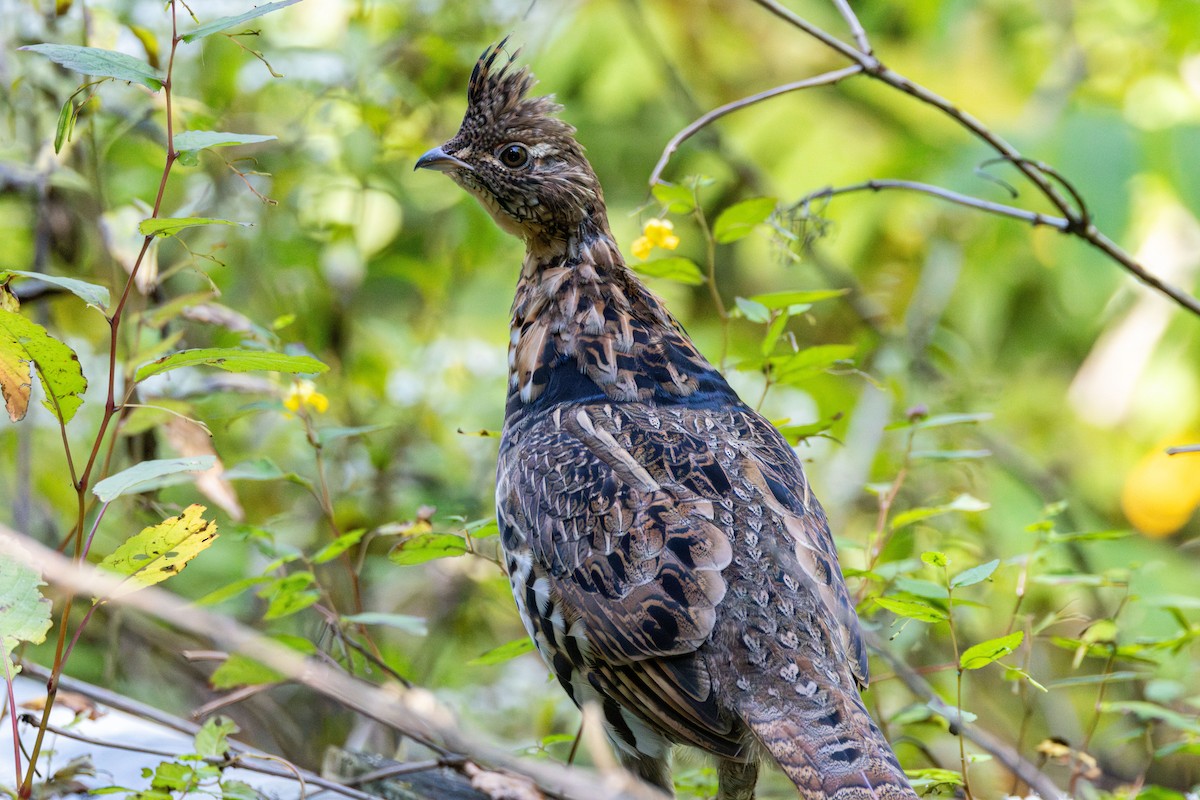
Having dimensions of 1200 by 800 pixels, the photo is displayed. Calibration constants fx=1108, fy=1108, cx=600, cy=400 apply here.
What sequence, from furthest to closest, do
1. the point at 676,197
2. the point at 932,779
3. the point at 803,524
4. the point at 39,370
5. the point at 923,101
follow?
1. the point at 923,101
2. the point at 676,197
3. the point at 803,524
4. the point at 932,779
5. the point at 39,370

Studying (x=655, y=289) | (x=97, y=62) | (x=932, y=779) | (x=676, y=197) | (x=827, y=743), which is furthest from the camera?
(x=655, y=289)

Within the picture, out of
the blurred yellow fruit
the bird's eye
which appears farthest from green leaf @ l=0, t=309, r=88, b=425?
the blurred yellow fruit

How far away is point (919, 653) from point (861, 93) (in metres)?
4.49

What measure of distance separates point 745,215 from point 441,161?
102 centimetres

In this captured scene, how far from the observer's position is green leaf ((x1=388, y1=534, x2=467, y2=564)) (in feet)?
8.94

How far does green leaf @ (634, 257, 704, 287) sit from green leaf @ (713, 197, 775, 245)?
12cm

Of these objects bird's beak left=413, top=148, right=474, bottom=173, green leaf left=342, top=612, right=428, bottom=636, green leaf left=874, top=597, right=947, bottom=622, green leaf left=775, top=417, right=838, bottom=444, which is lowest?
green leaf left=874, top=597, right=947, bottom=622

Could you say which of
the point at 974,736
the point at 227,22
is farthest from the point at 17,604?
the point at 974,736

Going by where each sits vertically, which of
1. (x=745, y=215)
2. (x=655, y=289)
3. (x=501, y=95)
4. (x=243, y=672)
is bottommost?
(x=243, y=672)

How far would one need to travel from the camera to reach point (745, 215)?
2.90 metres

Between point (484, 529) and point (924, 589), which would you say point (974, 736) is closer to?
point (924, 589)

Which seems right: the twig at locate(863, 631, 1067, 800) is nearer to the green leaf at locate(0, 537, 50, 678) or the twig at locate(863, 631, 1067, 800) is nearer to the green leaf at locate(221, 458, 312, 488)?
the green leaf at locate(221, 458, 312, 488)

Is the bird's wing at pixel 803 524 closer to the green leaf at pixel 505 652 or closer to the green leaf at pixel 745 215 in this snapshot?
the green leaf at pixel 745 215

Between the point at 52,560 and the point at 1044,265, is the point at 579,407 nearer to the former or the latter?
the point at 52,560
